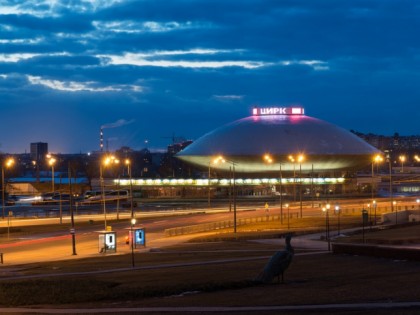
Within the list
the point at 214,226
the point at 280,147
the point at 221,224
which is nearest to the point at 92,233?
the point at 214,226

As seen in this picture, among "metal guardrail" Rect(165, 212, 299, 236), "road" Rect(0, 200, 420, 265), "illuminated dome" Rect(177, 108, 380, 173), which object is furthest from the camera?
"illuminated dome" Rect(177, 108, 380, 173)

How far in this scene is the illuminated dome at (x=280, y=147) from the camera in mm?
163375

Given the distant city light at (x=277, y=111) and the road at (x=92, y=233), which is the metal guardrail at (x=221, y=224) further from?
the distant city light at (x=277, y=111)

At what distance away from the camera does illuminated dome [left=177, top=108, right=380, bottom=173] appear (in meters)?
163

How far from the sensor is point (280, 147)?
16362 cm

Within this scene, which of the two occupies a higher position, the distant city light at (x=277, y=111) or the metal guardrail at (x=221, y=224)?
the distant city light at (x=277, y=111)

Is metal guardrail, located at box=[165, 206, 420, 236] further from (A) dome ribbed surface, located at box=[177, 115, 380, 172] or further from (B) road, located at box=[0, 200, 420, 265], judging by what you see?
(A) dome ribbed surface, located at box=[177, 115, 380, 172]

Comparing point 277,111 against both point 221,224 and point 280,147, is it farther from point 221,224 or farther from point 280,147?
point 221,224

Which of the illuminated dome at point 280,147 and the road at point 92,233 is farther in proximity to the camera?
the illuminated dome at point 280,147

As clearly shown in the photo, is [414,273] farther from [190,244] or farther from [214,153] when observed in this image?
[214,153]

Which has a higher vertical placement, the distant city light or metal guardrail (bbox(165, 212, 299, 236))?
the distant city light

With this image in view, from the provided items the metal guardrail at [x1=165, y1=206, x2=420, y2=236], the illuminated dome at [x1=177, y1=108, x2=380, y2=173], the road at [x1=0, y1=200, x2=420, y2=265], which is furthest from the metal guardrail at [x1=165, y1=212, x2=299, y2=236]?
the illuminated dome at [x1=177, y1=108, x2=380, y2=173]

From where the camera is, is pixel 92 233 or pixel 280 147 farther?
pixel 280 147

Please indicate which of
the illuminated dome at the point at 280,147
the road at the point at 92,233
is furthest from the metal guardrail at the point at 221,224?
the illuminated dome at the point at 280,147
